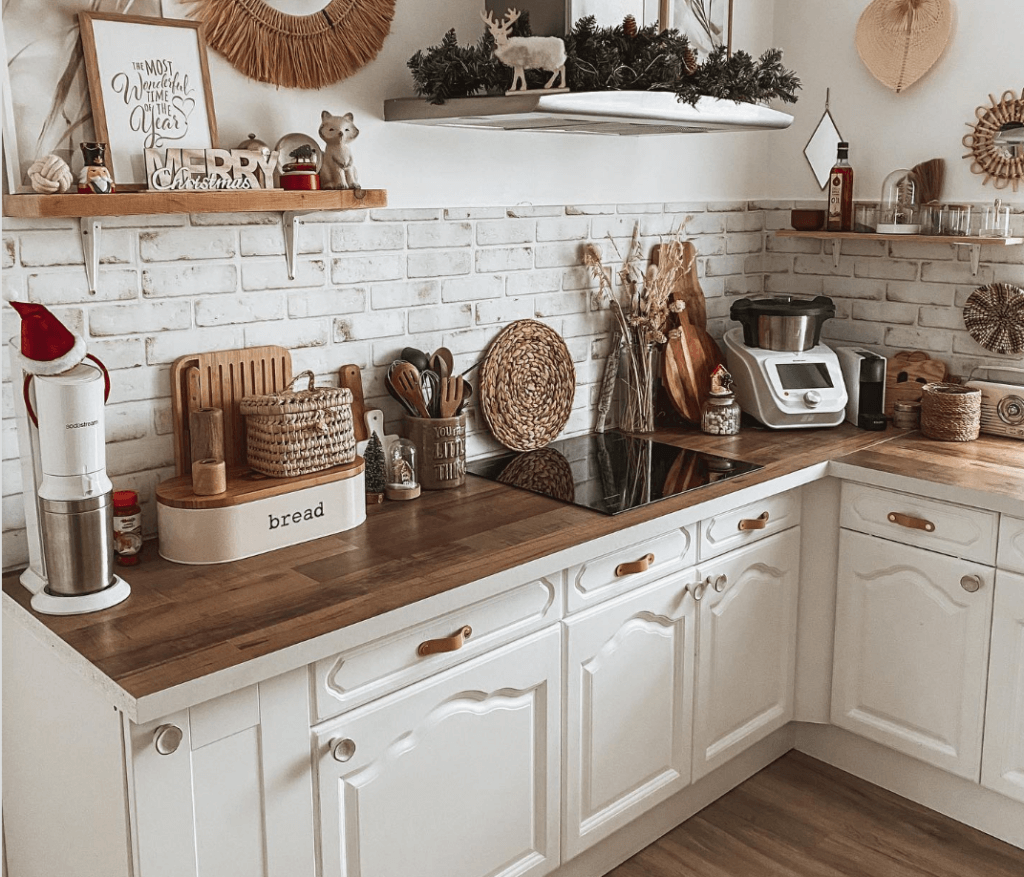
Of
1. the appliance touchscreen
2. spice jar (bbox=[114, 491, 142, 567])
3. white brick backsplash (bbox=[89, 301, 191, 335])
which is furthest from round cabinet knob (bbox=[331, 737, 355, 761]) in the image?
the appliance touchscreen

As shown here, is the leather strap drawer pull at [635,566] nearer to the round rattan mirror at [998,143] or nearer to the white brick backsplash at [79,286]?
the white brick backsplash at [79,286]

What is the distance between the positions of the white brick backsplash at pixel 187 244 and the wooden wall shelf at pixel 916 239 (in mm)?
1755

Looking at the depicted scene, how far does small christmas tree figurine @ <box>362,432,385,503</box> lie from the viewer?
2307 millimetres

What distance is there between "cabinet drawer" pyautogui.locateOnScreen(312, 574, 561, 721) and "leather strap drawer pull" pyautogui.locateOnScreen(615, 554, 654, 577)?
0.18m

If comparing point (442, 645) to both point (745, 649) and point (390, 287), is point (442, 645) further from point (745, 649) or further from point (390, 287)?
point (745, 649)

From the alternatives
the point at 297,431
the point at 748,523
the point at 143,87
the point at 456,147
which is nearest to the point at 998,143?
the point at 748,523

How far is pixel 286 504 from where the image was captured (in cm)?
202

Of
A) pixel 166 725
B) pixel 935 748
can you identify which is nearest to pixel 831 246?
pixel 935 748

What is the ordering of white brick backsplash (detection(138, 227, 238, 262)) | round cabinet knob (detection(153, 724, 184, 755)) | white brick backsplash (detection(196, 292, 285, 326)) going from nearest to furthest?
1. round cabinet knob (detection(153, 724, 184, 755))
2. white brick backsplash (detection(138, 227, 238, 262))
3. white brick backsplash (detection(196, 292, 285, 326))

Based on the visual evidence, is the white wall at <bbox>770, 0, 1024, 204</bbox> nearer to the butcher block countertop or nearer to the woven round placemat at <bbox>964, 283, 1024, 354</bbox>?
the woven round placemat at <bbox>964, 283, 1024, 354</bbox>

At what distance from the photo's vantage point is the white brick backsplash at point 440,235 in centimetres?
246

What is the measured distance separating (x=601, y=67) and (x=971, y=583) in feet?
4.74

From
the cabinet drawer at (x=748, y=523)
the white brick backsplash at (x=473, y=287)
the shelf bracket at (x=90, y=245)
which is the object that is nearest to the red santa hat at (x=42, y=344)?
the shelf bracket at (x=90, y=245)

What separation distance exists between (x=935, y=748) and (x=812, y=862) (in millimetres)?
431
